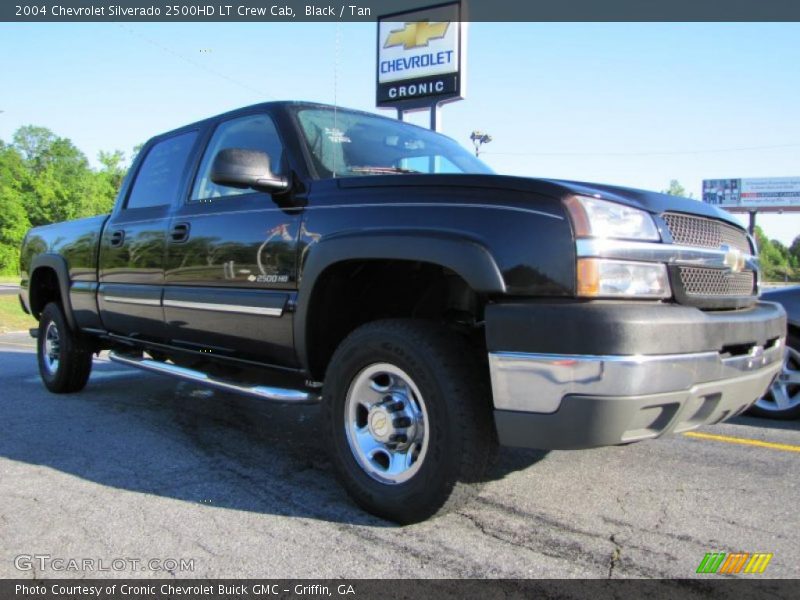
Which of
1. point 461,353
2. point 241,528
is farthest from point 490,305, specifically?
point 241,528

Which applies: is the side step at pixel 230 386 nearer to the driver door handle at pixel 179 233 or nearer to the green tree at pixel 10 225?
the driver door handle at pixel 179 233

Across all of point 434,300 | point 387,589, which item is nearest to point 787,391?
point 434,300

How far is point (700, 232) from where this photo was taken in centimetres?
296

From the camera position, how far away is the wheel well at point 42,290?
621cm

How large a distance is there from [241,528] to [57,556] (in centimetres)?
72

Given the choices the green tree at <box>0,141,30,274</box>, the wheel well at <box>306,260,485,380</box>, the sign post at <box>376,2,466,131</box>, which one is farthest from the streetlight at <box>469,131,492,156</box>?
the green tree at <box>0,141,30,274</box>

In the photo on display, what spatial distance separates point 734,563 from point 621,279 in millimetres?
1173

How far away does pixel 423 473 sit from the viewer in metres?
2.74

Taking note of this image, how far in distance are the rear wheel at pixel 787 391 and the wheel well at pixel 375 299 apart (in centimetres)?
292

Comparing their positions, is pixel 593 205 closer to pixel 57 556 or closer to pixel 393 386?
pixel 393 386

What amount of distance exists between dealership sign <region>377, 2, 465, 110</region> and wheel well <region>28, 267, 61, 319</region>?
13966mm

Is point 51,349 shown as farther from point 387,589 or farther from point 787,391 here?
point 787,391

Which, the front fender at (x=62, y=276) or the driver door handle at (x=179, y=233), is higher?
the driver door handle at (x=179, y=233)

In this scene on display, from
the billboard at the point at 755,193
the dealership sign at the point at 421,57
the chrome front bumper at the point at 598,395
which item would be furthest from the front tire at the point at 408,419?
the billboard at the point at 755,193
